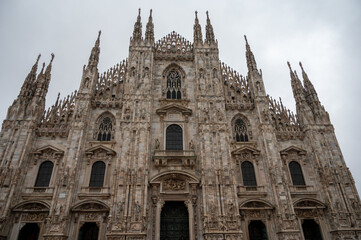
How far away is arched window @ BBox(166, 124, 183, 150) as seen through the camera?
20.2 metres

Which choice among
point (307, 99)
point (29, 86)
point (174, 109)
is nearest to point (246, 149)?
point (174, 109)

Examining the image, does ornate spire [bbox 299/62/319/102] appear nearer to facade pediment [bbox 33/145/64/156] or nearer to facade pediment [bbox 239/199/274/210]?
facade pediment [bbox 239/199/274/210]

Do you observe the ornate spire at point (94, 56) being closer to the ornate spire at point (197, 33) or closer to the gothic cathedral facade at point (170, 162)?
the gothic cathedral facade at point (170, 162)

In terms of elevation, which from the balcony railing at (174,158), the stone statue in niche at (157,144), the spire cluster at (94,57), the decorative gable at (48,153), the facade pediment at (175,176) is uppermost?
the spire cluster at (94,57)

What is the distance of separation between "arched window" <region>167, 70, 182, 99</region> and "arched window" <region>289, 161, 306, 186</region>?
11.9 meters

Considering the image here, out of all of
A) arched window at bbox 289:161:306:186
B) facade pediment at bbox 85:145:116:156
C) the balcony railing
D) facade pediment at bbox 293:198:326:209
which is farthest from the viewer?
arched window at bbox 289:161:306:186

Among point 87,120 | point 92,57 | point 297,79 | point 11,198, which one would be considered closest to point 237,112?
point 297,79

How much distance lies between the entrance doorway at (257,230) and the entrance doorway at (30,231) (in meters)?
15.7

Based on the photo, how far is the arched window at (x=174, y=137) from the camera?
2022 cm

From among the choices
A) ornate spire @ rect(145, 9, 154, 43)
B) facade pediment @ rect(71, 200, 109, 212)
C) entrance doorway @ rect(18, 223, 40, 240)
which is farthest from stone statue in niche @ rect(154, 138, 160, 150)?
ornate spire @ rect(145, 9, 154, 43)

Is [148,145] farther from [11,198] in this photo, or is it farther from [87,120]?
[11,198]

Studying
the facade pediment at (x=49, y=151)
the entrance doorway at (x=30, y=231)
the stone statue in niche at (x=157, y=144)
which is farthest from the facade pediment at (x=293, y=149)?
the entrance doorway at (x=30, y=231)

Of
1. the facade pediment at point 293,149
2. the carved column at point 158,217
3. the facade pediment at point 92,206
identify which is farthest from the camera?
the facade pediment at point 293,149

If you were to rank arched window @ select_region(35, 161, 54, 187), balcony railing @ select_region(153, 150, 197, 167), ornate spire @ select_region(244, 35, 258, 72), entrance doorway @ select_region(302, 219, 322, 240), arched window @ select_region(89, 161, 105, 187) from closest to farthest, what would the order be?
entrance doorway @ select_region(302, 219, 322, 240), arched window @ select_region(35, 161, 54, 187), arched window @ select_region(89, 161, 105, 187), balcony railing @ select_region(153, 150, 197, 167), ornate spire @ select_region(244, 35, 258, 72)
